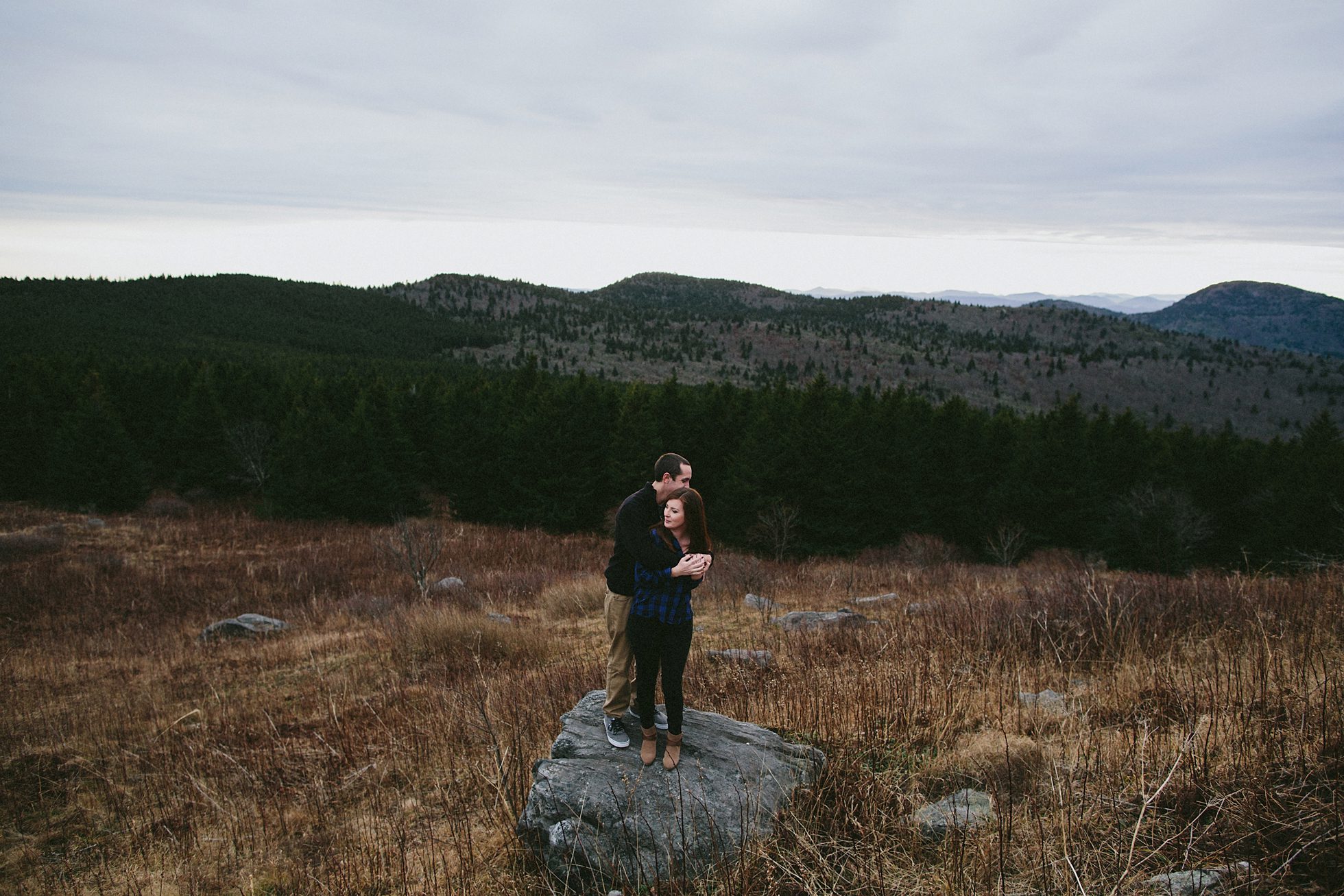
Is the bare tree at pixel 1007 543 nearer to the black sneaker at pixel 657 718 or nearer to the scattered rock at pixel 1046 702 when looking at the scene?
the scattered rock at pixel 1046 702

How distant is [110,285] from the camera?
133 meters

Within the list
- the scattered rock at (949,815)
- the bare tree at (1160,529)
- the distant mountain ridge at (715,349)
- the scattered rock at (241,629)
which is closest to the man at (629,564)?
the scattered rock at (949,815)

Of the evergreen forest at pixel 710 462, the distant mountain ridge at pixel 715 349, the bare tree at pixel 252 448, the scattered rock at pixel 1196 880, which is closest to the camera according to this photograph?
the scattered rock at pixel 1196 880

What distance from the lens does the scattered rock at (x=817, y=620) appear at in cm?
827

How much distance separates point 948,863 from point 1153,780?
1.22m

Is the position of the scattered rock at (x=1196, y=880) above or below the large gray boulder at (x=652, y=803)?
above

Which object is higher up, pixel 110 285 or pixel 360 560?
pixel 110 285

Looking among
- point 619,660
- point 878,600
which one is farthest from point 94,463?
point 619,660

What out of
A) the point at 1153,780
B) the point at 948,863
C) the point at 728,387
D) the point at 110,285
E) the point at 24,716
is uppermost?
the point at 110,285

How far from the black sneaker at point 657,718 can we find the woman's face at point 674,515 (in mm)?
1105

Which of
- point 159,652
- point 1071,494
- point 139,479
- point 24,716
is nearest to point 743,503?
point 1071,494

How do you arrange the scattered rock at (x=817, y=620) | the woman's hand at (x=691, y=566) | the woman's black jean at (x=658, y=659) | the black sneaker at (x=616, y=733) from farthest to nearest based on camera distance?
the scattered rock at (x=817, y=620) < the black sneaker at (x=616, y=733) < the woman's black jean at (x=658, y=659) < the woman's hand at (x=691, y=566)

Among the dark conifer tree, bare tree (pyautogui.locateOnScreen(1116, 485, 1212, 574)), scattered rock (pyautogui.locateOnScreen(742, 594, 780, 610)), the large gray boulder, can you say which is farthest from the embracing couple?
the dark conifer tree

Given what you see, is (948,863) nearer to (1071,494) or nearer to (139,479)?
(1071,494)
